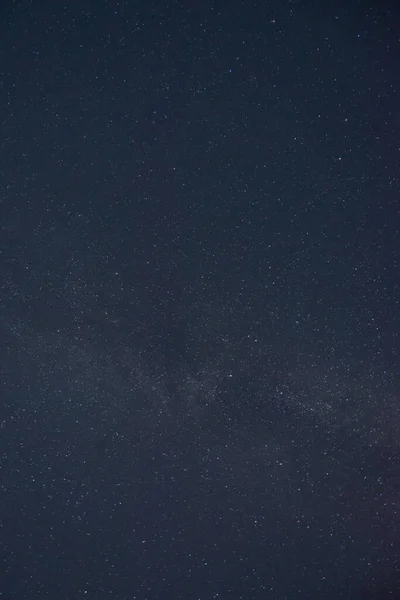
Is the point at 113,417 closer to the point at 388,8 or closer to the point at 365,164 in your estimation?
the point at 365,164

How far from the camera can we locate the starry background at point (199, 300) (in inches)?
59.8

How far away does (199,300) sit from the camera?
163 cm

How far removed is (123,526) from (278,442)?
65 centimetres

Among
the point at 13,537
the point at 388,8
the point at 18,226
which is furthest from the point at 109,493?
the point at 388,8

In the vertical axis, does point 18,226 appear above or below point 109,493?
above

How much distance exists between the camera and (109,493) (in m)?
1.71

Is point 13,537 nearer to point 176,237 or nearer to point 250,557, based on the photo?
point 250,557

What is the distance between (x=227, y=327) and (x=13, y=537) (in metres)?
1.12

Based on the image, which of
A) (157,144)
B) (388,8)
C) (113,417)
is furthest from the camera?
(113,417)

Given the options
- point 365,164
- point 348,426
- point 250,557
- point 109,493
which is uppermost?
point 365,164

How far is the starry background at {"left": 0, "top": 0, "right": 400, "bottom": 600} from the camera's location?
1519 mm

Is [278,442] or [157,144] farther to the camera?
[278,442]

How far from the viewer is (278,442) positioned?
1.68 metres

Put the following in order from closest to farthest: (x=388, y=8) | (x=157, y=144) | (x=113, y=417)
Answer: (x=388, y=8), (x=157, y=144), (x=113, y=417)
